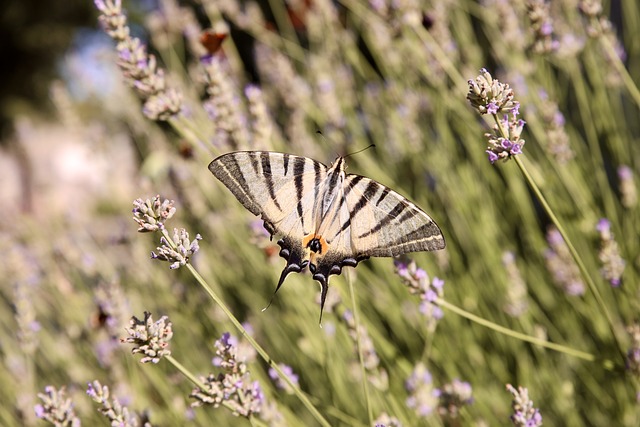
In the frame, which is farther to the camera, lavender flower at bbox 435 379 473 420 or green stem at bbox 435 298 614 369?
lavender flower at bbox 435 379 473 420

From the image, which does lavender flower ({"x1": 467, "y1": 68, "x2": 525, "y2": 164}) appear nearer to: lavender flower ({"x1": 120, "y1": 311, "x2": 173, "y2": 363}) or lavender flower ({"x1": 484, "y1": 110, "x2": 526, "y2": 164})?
lavender flower ({"x1": 484, "y1": 110, "x2": 526, "y2": 164})

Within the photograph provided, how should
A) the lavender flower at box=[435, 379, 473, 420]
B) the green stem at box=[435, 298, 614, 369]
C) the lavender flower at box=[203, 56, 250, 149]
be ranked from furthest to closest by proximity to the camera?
the lavender flower at box=[203, 56, 250, 149]
the lavender flower at box=[435, 379, 473, 420]
the green stem at box=[435, 298, 614, 369]

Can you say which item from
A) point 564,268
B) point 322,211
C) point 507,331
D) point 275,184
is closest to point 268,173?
point 275,184

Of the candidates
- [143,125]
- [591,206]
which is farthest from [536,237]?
[143,125]

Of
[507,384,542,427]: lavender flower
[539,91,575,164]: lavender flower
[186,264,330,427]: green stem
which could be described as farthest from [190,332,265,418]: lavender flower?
[539,91,575,164]: lavender flower

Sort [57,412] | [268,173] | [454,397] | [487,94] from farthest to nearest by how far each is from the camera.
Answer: [454,397] < [268,173] < [57,412] < [487,94]

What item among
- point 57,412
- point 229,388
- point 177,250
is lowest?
point 57,412

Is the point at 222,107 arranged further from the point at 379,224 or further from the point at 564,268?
the point at 564,268

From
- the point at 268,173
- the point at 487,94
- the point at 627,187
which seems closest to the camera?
the point at 487,94
